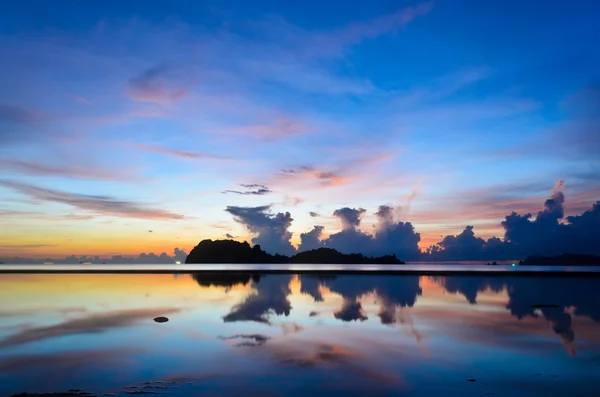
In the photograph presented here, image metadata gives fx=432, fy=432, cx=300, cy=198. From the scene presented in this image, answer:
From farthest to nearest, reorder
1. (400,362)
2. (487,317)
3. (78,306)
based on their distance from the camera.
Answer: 1. (78,306)
2. (487,317)
3. (400,362)

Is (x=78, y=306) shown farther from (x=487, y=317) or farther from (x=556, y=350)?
(x=556, y=350)

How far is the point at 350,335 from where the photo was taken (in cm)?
2964

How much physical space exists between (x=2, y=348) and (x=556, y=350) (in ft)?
108

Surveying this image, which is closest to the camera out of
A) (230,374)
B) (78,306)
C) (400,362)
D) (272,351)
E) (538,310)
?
(230,374)

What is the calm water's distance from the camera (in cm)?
1794

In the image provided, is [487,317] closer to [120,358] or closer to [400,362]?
[400,362]

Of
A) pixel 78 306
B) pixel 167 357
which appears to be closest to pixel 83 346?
pixel 167 357

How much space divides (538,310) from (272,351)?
3319 cm

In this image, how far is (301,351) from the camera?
80.6 ft

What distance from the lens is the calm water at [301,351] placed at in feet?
58.9

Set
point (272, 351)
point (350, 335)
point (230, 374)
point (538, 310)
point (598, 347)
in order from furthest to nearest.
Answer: point (538, 310) → point (350, 335) → point (598, 347) → point (272, 351) → point (230, 374)

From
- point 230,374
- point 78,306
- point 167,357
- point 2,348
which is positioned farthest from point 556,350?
point 78,306

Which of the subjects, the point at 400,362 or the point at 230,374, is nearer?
the point at 230,374

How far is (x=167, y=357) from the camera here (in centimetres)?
2314
